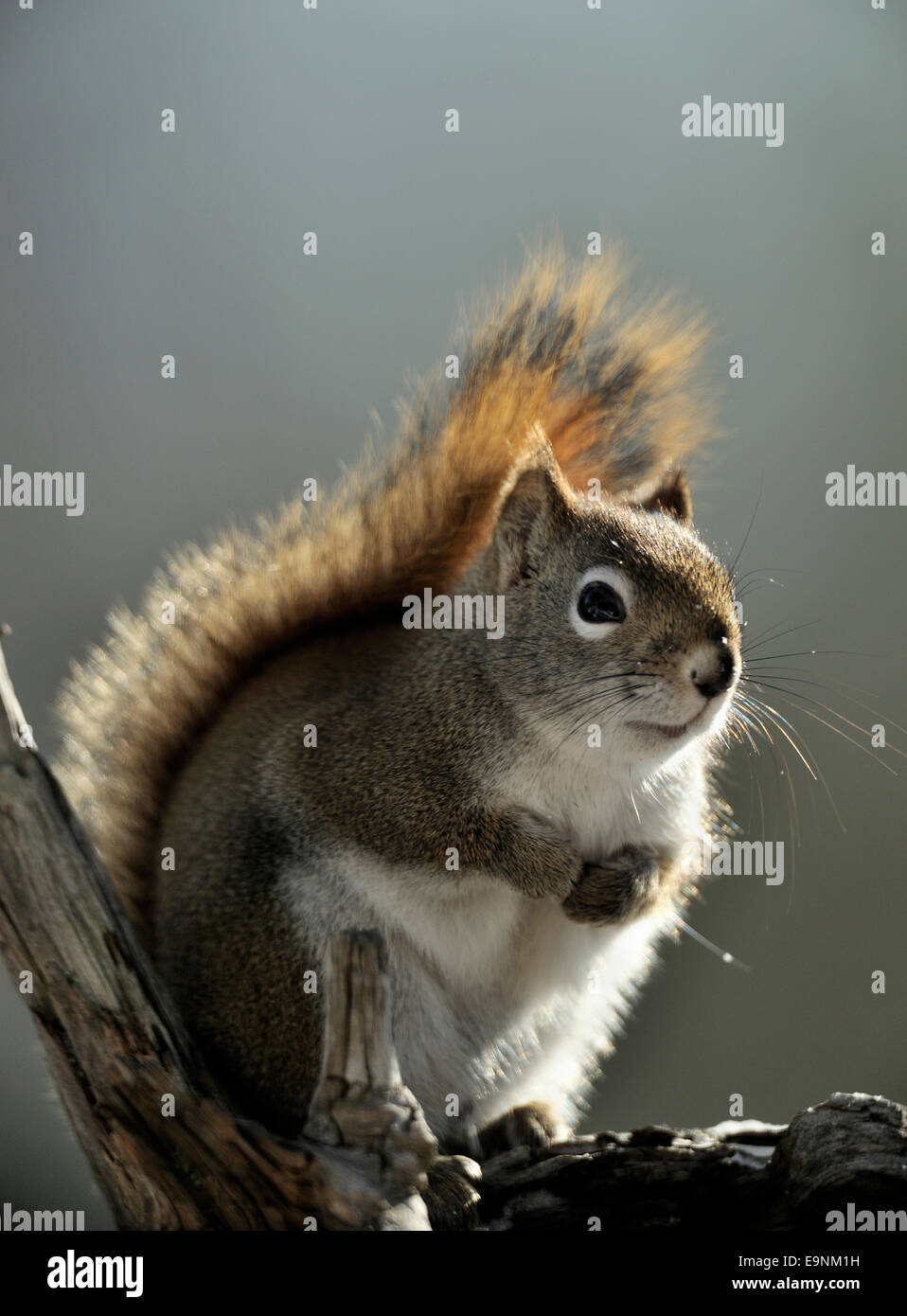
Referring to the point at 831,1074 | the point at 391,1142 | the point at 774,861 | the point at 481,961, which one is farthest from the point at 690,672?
the point at 831,1074

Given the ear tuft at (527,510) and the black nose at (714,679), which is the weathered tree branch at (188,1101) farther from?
the ear tuft at (527,510)

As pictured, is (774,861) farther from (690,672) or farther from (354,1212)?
(354,1212)

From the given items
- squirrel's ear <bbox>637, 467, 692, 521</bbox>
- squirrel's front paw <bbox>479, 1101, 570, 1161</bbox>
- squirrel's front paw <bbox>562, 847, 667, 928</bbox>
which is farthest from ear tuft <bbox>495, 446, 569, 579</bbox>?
squirrel's front paw <bbox>479, 1101, 570, 1161</bbox>

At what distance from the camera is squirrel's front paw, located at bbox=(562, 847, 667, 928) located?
1.60m

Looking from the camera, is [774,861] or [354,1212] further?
[774,861]

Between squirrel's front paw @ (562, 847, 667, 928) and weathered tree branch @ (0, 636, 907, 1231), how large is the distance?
0.34 metres

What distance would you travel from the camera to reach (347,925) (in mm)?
1512

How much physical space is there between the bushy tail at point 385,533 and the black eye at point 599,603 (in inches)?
11.5

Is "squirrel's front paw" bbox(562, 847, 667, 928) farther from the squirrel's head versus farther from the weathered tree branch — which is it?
the weathered tree branch

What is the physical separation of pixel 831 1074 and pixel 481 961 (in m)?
1.48

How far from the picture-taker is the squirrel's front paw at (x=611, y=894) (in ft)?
5.24
